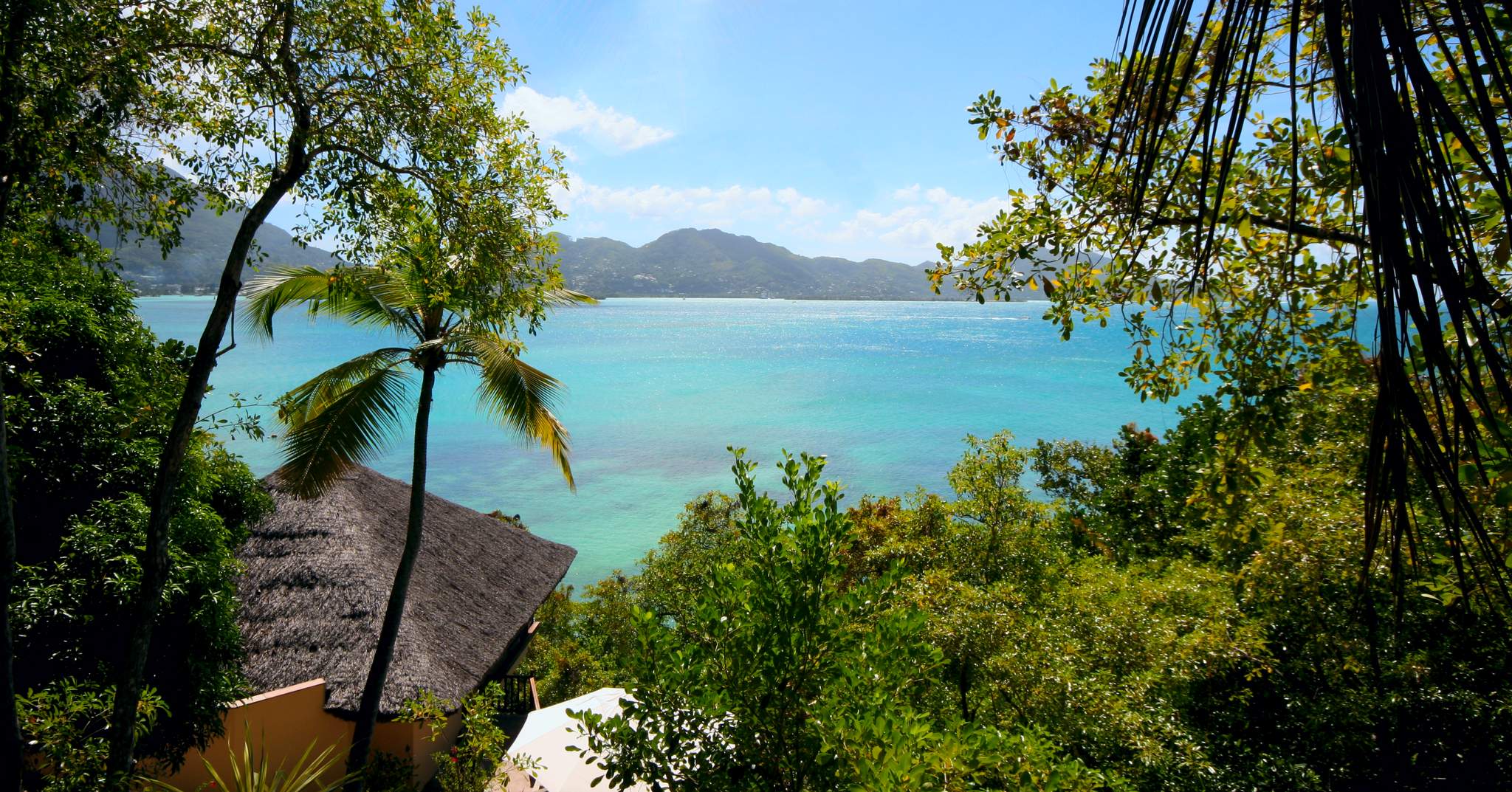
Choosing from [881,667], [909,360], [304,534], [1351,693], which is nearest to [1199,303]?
[881,667]

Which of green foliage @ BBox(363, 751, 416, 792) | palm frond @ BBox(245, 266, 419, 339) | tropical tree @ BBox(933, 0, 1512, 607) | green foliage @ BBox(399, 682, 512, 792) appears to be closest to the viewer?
tropical tree @ BBox(933, 0, 1512, 607)

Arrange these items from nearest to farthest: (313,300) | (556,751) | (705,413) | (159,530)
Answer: (159,530) → (313,300) → (556,751) → (705,413)

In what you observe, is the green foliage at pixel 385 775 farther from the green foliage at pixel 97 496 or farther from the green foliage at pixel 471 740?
the green foliage at pixel 97 496

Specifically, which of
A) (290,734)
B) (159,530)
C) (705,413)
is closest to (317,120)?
(159,530)

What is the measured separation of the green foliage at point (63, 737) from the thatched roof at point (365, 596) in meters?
3.24

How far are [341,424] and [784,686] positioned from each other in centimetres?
574

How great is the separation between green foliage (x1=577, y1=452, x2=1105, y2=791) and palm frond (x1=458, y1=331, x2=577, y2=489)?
4.27 meters

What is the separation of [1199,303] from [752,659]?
268 centimetres

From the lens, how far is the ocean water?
33.6 m

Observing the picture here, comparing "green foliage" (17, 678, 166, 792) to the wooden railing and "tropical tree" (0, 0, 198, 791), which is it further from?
the wooden railing

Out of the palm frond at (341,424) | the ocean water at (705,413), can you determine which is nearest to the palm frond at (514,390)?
the ocean water at (705,413)

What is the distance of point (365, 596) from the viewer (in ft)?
32.6

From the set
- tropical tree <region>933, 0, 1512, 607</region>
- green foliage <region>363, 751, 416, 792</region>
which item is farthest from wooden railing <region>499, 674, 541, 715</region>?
tropical tree <region>933, 0, 1512, 607</region>

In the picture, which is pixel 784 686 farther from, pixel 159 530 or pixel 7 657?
pixel 7 657
